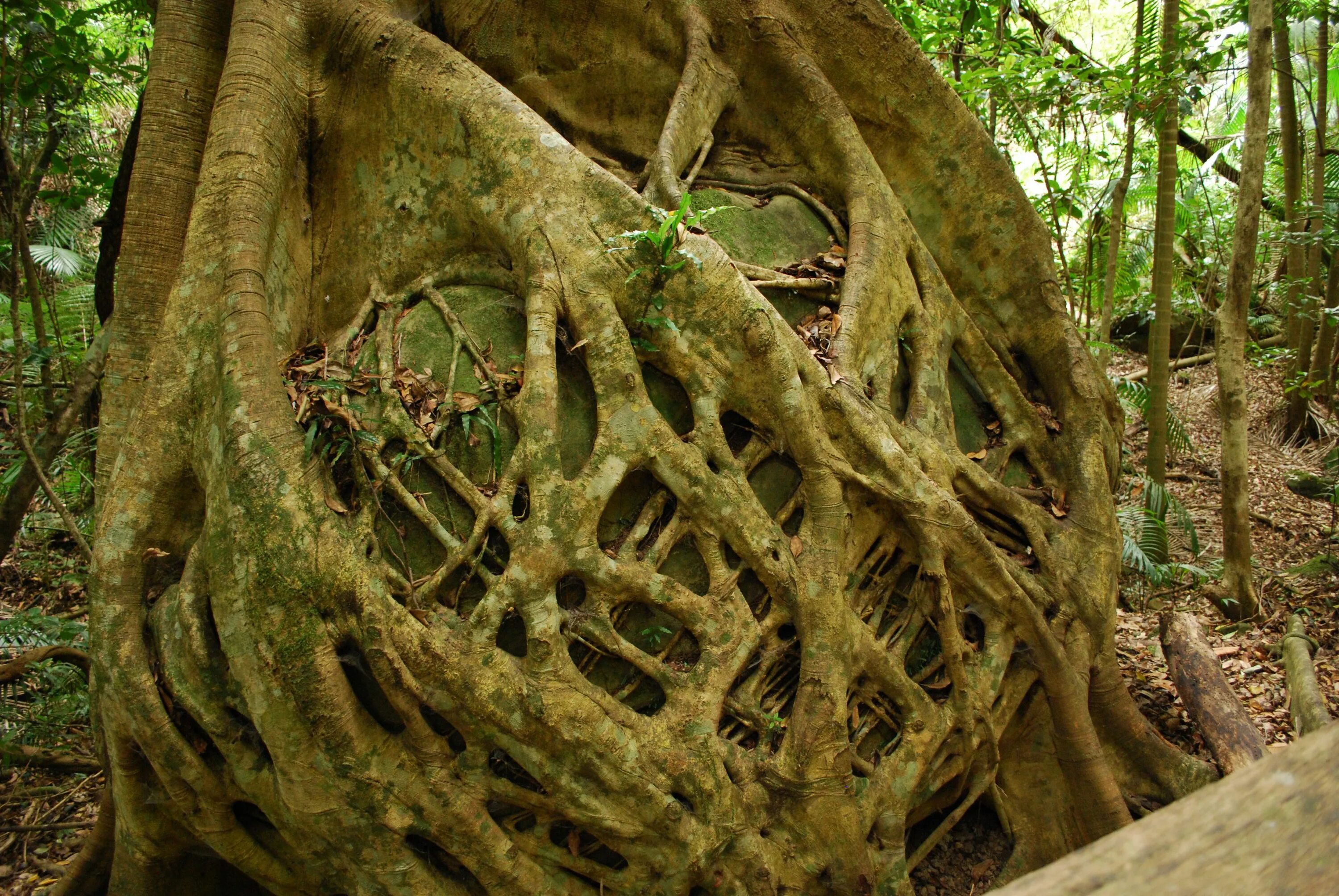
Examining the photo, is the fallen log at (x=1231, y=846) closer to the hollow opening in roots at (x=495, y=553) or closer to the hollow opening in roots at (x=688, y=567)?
the hollow opening in roots at (x=688, y=567)

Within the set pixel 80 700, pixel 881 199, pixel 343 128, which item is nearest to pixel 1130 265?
pixel 881 199

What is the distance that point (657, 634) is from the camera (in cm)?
296

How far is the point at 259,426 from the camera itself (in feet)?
9.18

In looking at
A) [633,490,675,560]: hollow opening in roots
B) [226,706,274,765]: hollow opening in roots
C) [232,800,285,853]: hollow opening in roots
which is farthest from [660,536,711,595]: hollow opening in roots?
[232,800,285,853]: hollow opening in roots

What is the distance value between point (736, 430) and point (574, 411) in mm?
658

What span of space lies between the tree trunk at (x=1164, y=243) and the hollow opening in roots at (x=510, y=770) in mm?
5044

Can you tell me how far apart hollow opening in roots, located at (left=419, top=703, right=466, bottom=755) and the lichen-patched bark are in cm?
1

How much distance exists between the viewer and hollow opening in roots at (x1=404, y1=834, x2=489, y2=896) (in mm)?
2730

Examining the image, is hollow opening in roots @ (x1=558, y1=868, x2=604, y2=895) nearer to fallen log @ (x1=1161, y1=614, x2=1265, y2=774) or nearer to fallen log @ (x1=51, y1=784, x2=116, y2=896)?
fallen log @ (x1=51, y1=784, x2=116, y2=896)

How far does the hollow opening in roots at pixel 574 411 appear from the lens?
3.13 meters

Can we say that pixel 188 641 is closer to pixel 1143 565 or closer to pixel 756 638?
pixel 756 638

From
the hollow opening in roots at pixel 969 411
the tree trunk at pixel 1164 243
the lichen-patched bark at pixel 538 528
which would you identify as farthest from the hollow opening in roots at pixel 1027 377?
the tree trunk at pixel 1164 243

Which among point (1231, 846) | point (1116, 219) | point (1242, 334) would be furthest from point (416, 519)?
point (1116, 219)

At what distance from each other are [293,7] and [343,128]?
0.53 meters
